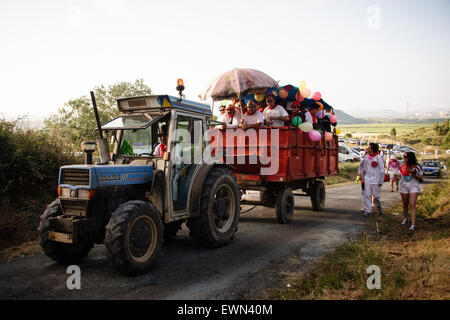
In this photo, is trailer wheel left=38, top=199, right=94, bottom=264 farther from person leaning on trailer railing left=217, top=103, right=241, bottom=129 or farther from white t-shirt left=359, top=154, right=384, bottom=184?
white t-shirt left=359, top=154, right=384, bottom=184

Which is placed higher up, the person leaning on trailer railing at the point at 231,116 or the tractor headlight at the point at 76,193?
the person leaning on trailer railing at the point at 231,116

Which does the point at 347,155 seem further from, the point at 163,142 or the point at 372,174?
the point at 163,142

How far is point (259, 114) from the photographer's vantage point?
8.80 m

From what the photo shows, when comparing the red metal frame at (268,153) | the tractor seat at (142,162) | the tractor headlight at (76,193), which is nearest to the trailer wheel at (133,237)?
the tractor headlight at (76,193)

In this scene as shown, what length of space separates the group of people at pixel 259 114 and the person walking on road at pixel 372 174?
185 cm

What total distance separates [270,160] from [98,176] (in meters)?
4.42

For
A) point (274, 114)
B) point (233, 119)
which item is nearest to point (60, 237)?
point (233, 119)

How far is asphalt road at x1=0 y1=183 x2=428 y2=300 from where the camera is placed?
14.3 ft

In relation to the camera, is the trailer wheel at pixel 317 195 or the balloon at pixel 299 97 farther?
the trailer wheel at pixel 317 195

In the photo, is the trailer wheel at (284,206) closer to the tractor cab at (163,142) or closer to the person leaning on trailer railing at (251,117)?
the person leaning on trailer railing at (251,117)

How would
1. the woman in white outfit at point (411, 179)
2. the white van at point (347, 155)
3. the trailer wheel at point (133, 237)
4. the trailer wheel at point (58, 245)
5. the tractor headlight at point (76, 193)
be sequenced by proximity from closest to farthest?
the trailer wheel at point (133, 237)
the tractor headlight at point (76, 193)
the trailer wheel at point (58, 245)
the woman in white outfit at point (411, 179)
the white van at point (347, 155)

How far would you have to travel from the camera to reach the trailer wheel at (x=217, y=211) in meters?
6.11
